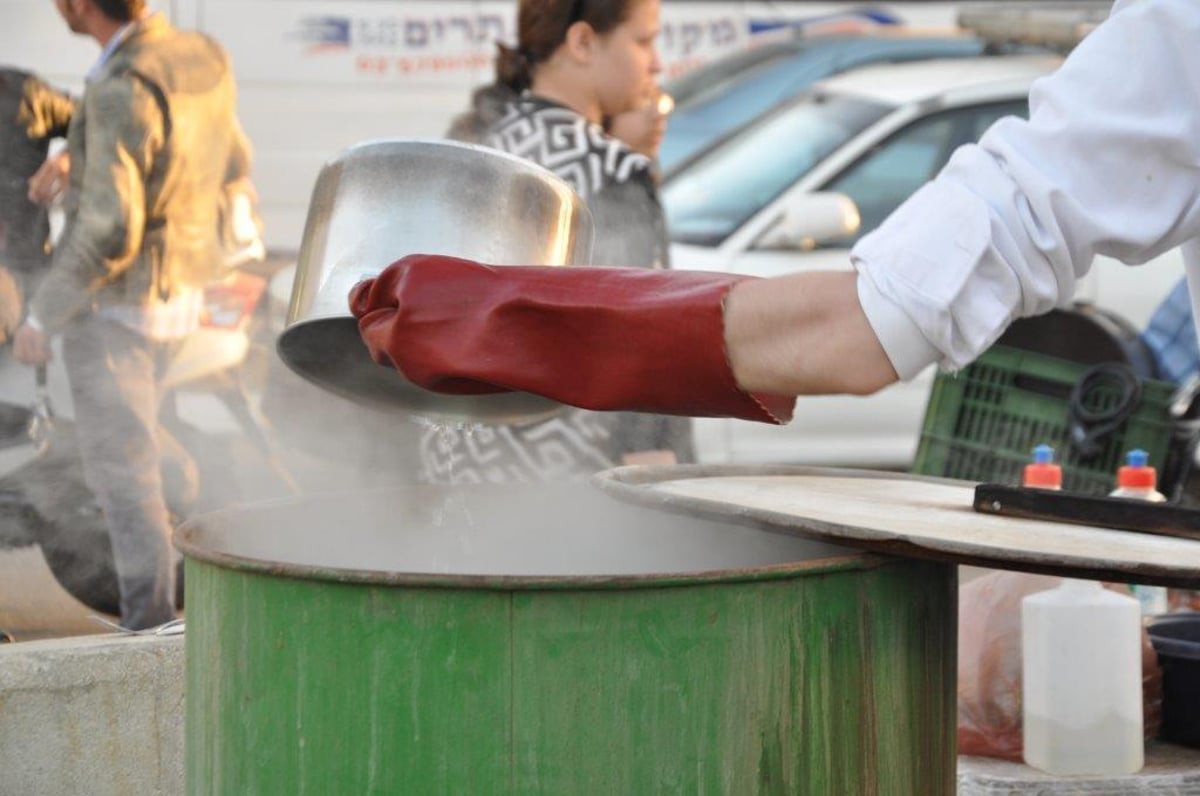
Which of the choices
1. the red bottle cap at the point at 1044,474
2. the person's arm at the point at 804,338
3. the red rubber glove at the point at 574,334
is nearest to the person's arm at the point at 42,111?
the red bottle cap at the point at 1044,474

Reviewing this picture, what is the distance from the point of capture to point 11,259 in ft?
14.5

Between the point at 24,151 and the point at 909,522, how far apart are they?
3.64 meters

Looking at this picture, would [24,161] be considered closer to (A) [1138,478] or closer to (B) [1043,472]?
(B) [1043,472]

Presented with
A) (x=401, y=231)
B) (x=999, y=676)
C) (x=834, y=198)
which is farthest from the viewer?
(x=834, y=198)

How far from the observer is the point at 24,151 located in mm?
4551

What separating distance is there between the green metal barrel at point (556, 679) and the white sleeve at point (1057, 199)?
41 centimetres

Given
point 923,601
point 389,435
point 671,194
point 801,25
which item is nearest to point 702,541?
point 923,601

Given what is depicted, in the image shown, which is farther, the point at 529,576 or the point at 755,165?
the point at 755,165

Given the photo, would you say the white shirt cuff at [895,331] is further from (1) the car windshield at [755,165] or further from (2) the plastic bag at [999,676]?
(1) the car windshield at [755,165]

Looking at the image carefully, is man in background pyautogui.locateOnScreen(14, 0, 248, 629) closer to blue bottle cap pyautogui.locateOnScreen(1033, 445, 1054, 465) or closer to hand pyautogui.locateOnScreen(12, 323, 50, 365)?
hand pyautogui.locateOnScreen(12, 323, 50, 365)

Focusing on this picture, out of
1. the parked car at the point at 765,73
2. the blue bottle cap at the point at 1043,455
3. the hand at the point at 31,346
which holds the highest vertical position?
the parked car at the point at 765,73

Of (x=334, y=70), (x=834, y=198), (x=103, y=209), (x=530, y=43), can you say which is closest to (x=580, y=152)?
(x=530, y=43)

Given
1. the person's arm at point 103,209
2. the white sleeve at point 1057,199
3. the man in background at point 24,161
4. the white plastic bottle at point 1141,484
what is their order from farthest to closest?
the man in background at point 24,161 → the person's arm at point 103,209 → the white plastic bottle at point 1141,484 → the white sleeve at point 1057,199

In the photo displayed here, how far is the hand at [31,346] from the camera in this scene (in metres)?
4.14
